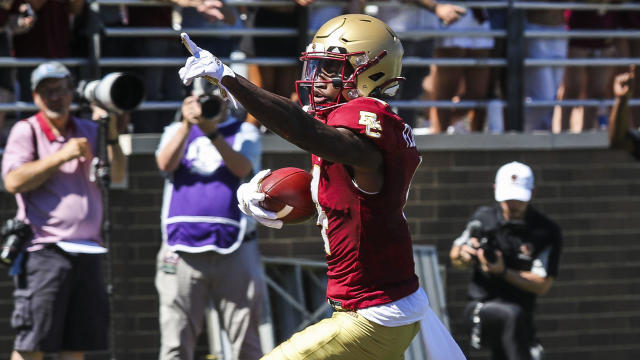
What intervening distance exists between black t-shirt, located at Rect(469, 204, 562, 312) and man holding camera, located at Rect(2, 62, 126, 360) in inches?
99.9

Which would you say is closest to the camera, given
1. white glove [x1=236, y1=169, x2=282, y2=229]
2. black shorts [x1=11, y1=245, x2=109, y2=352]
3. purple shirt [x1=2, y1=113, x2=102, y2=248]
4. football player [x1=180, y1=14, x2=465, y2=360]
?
football player [x1=180, y1=14, x2=465, y2=360]

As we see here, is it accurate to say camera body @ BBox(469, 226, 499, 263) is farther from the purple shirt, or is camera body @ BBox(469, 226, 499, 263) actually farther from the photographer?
the purple shirt

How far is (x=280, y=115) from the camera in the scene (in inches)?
177

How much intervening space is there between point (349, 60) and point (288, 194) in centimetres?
65

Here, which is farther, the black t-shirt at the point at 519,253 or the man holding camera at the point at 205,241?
the black t-shirt at the point at 519,253

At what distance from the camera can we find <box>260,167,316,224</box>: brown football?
5.33 meters

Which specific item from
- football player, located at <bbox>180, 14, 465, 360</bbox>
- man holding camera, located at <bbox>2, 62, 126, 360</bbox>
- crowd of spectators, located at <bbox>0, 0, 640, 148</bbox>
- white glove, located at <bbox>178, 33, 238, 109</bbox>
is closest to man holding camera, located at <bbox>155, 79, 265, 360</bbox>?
man holding camera, located at <bbox>2, 62, 126, 360</bbox>

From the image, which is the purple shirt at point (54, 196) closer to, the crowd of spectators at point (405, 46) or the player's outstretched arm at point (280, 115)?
the crowd of spectators at point (405, 46)

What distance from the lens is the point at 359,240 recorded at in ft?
16.6

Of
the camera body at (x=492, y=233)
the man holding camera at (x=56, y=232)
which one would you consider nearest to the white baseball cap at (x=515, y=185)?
the camera body at (x=492, y=233)

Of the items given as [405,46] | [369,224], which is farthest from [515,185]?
[369,224]

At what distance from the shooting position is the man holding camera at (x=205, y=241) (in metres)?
7.62

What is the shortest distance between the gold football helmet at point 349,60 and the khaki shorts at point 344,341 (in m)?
0.90

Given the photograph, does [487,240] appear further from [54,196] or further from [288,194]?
[288,194]
